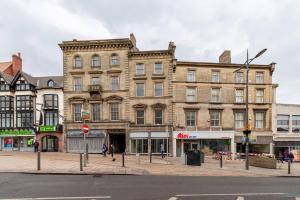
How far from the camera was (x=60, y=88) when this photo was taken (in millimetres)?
38062

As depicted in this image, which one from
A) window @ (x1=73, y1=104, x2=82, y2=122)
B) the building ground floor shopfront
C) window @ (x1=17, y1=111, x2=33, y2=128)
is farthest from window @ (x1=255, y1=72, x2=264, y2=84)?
window @ (x1=17, y1=111, x2=33, y2=128)

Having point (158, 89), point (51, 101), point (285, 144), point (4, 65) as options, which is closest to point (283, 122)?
point (285, 144)

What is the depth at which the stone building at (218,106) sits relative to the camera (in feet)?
112

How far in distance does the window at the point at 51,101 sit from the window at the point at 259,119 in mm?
27677

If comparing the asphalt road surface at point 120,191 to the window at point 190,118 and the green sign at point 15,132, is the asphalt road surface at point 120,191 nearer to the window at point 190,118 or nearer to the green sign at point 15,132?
the window at point 190,118

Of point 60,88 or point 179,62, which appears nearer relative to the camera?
point 179,62

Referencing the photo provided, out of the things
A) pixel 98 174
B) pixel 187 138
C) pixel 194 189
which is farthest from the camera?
pixel 187 138

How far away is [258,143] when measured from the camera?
34.8 meters

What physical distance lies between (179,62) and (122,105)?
30.3 ft

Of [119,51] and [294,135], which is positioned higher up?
[119,51]

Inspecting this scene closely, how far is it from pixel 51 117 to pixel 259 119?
94.7ft

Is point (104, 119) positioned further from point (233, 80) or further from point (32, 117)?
point (233, 80)

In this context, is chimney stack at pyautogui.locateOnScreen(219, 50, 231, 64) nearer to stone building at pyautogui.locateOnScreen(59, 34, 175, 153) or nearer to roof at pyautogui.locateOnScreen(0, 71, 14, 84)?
stone building at pyautogui.locateOnScreen(59, 34, 175, 153)

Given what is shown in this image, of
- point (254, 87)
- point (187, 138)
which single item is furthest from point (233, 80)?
point (187, 138)
